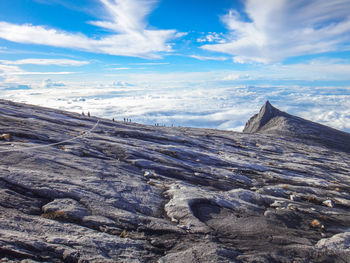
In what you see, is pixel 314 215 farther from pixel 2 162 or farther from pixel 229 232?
pixel 2 162

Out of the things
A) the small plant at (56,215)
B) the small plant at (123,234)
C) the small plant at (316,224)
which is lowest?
the small plant at (316,224)

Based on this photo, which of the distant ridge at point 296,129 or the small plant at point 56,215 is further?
the distant ridge at point 296,129

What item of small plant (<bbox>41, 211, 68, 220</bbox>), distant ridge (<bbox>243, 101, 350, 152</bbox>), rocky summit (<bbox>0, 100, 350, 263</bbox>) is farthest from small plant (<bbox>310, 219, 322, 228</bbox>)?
distant ridge (<bbox>243, 101, 350, 152</bbox>)

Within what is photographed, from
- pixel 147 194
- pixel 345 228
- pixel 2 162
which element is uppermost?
pixel 2 162

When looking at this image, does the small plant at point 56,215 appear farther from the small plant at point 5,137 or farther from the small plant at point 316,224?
the small plant at point 316,224

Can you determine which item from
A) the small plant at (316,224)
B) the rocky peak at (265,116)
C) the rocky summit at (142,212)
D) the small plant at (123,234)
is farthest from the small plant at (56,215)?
the rocky peak at (265,116)

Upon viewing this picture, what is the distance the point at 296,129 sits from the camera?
81.4 m

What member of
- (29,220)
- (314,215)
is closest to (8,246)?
(29,220)

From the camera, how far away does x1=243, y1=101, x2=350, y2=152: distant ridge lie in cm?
7469

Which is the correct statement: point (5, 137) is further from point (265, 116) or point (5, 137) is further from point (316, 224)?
point (265, 116)

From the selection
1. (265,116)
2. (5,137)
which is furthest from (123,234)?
(265,116)

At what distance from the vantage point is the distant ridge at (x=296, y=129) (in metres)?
74.7

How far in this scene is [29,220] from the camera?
34.8ft

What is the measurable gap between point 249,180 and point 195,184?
8.14m
